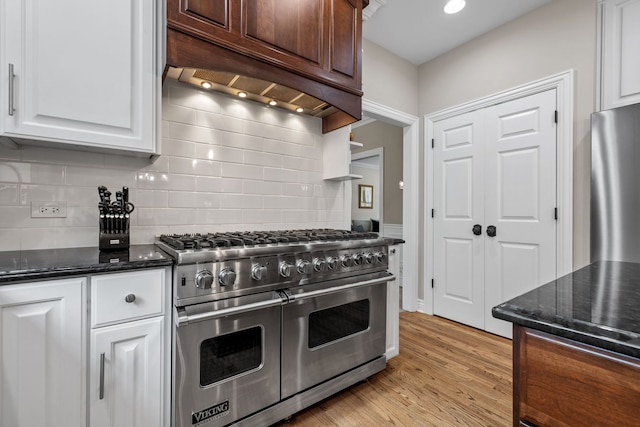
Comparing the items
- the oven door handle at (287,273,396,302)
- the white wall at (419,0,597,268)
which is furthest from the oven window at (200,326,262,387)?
the white wall at (419,0,597,268)

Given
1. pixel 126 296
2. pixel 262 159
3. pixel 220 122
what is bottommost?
pixel 126 296

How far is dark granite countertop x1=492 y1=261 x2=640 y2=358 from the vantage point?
1.75ft

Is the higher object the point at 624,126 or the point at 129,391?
the point at 624,126

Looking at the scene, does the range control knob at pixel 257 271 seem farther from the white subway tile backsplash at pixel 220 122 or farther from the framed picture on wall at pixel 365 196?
the framed picture on wall at pixel 365 196

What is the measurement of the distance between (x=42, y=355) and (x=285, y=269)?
0.93 metres

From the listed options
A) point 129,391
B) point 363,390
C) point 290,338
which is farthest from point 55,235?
point 363,390

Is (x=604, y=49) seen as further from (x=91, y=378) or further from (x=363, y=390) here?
(x=91, y=378)

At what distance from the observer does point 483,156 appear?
9.32ft

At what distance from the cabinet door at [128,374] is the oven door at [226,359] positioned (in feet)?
0.25

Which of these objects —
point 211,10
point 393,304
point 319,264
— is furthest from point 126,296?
point 393,304

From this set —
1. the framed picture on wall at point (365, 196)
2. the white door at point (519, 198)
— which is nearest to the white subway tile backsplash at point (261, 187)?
the white door at point (519, 198)

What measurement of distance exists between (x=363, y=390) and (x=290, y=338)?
0.70 m

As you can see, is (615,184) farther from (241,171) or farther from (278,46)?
(241,171)

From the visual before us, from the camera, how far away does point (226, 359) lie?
4.57ft
